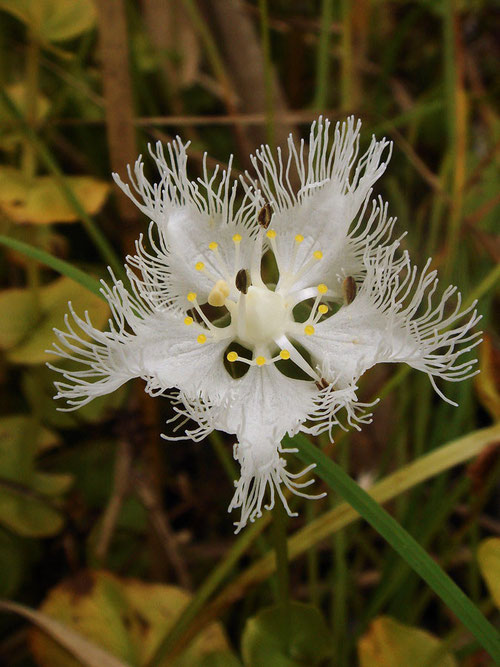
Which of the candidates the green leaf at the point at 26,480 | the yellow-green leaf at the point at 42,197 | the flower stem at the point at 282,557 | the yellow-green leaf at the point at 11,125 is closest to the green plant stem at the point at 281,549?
the flower stem at the point at 282,557

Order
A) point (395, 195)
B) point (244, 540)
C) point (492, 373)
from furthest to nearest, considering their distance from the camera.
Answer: point (395, 195) → point (492, 373) → point (244, 540)

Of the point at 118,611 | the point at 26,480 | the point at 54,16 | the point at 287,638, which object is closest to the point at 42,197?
the point at 54,16

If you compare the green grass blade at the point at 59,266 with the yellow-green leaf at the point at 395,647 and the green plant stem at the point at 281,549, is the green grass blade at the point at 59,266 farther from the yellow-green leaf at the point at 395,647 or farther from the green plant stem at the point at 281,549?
the yellow-green leaf at the point at 395,647

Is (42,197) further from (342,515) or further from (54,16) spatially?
(342,515)

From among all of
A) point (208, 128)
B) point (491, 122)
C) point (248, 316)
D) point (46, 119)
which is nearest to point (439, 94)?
point (491, 122)

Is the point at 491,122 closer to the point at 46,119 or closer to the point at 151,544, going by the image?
the point at 46,119

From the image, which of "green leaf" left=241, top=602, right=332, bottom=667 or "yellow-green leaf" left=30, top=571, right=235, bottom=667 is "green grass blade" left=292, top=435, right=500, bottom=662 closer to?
"green leaf" left=241, top=602, right=332, bottom=667
